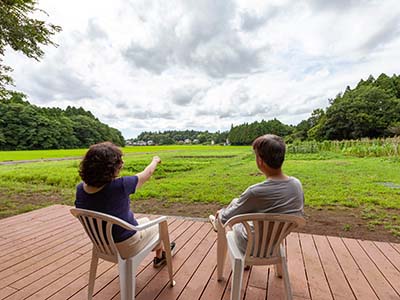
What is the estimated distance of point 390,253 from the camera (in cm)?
193

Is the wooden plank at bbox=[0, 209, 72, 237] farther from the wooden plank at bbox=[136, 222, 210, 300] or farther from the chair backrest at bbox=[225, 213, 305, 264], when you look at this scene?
the chair backrest at bbox=[225, 213, 305, 264]

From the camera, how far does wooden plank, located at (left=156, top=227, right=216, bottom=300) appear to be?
55.6 inches

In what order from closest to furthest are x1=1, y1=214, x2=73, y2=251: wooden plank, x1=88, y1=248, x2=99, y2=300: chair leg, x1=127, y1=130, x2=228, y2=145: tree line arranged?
1. x1=88, y1=248, x2=99, y2=300: chair leg
2. x1=1, y1=214, x2=73, y2=251: wooden plank
3. x1=127, y1=130, x2=228, y2=145: tree line

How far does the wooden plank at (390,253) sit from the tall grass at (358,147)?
1066cm

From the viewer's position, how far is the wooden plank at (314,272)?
1.41 metres

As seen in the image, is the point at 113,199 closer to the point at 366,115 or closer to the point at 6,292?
the point at 6,292

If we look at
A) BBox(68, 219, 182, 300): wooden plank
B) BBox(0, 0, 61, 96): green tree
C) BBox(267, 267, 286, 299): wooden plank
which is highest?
BBox(0, 0, 61, 96): green tree

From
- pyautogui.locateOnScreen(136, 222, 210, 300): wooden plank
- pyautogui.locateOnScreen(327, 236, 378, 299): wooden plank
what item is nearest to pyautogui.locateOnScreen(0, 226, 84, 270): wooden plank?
pyautogui.locateOnScreen(136, 222, 210, 300): wooden plank

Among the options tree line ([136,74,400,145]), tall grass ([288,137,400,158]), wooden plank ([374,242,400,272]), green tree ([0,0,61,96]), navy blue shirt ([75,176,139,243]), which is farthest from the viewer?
tree line ([136,74,400,145])

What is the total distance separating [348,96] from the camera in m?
28.2

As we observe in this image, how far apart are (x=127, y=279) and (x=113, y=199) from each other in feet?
1.59

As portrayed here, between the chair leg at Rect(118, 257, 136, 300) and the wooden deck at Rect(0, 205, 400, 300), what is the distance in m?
0.31

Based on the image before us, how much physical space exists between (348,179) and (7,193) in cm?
899

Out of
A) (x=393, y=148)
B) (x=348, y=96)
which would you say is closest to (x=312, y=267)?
(x=393, y=148)
